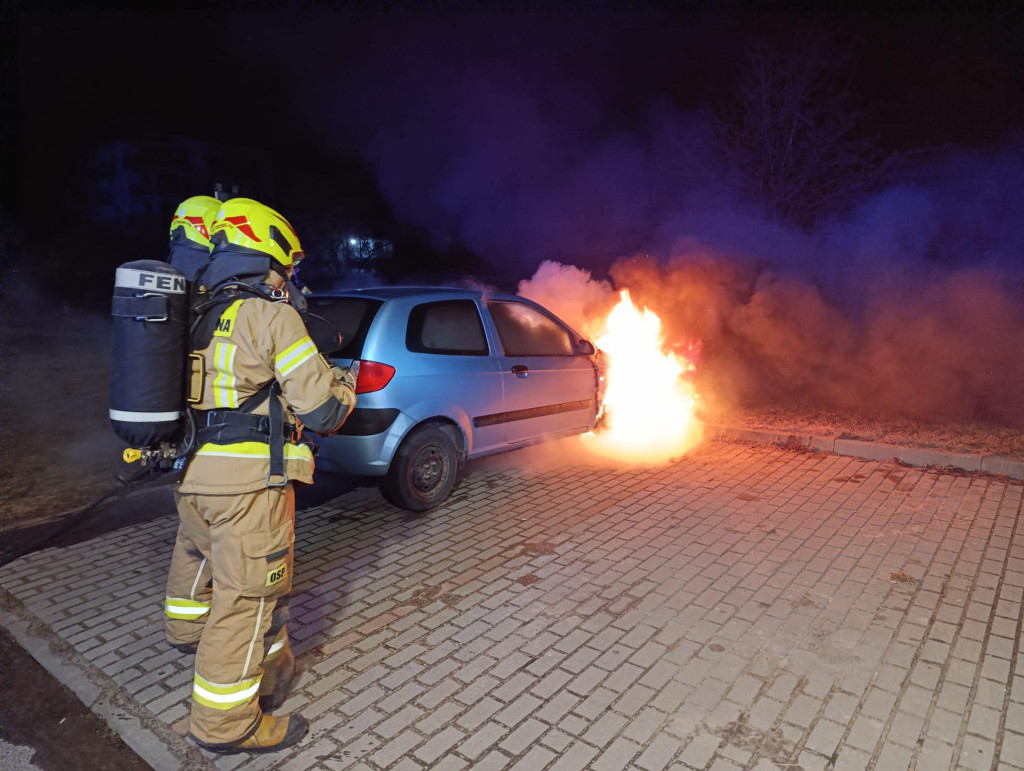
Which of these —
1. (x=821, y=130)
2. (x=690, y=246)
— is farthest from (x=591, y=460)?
(x=821, y=130)

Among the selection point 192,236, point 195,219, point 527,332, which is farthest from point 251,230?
point 527,332

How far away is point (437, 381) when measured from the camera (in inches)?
215

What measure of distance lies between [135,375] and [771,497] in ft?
17.1

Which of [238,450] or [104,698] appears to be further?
[104,698]

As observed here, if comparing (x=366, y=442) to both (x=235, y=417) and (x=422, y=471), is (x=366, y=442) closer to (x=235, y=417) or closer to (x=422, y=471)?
(x=422, y=471)

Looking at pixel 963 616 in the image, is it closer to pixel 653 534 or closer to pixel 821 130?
pixel 653 534

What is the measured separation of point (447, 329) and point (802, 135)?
27.6 ft

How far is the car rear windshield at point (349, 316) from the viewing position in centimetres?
516

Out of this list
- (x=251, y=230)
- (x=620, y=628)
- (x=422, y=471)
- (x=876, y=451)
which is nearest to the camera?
(x=251, y=230)

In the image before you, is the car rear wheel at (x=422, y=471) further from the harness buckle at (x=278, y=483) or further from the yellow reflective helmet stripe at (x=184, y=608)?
the harness buckle at (x=278, y=483)

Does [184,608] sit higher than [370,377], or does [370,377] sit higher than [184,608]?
[370,377]

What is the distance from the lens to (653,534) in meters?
5.04

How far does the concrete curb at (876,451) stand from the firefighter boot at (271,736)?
20.4 feet

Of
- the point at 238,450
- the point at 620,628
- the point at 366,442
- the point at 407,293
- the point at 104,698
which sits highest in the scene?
the point at 407,293
